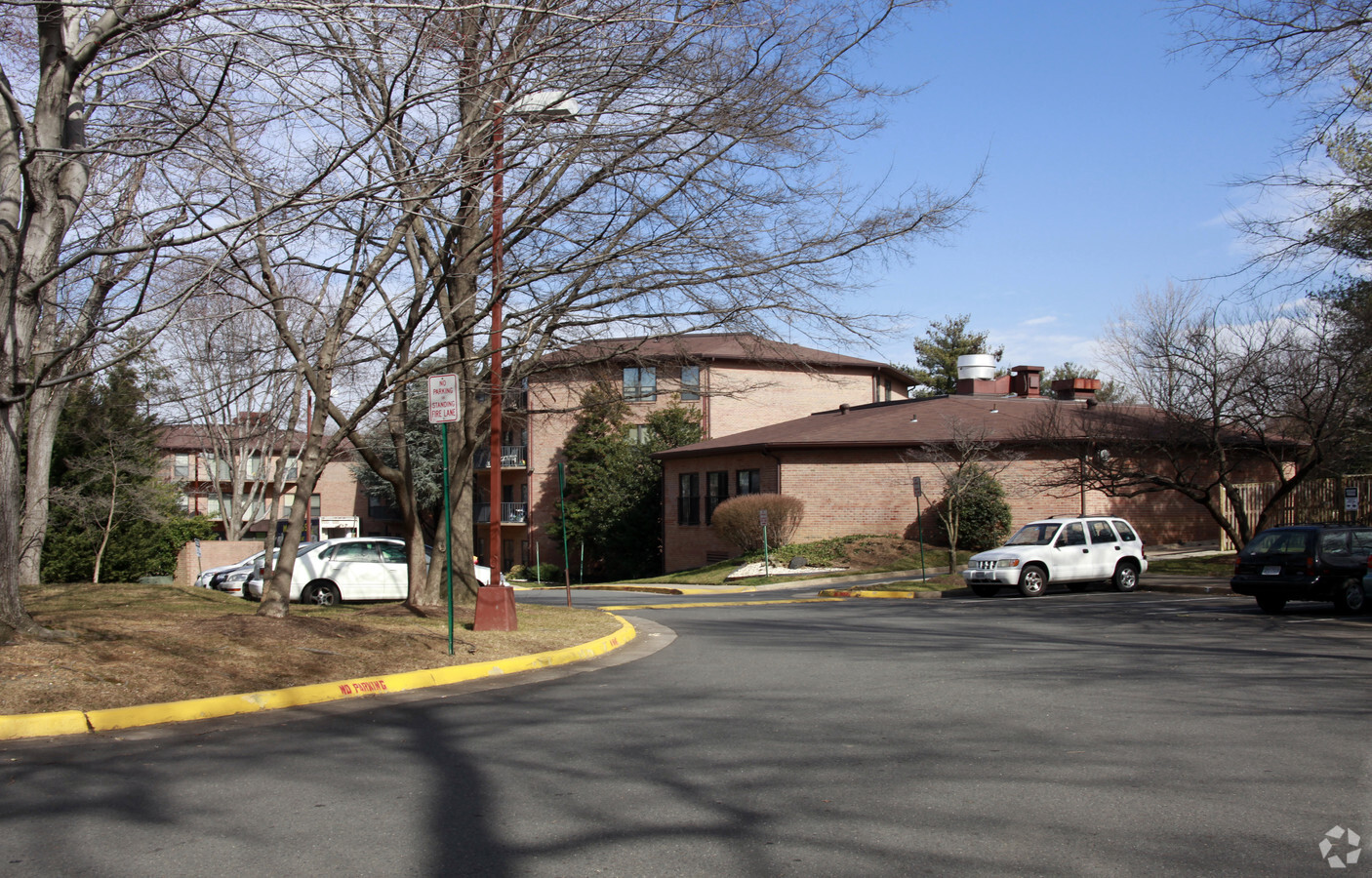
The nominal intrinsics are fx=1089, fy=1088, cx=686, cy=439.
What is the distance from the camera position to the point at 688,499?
44.3 metres

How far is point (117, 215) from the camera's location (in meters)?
13.0

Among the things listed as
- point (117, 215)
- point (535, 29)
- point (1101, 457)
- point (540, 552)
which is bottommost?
point (540, 552)

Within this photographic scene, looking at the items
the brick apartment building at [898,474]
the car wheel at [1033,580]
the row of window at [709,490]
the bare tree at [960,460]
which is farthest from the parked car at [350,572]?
the brick apartment building at [898,474]

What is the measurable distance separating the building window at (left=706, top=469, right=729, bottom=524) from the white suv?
18.0m

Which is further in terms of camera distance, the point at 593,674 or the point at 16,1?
the point at 593,674

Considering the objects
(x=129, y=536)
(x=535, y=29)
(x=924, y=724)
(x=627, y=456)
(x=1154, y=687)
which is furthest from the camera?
(x=627, y=456)

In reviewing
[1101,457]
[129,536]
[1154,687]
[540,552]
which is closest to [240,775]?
[1154,687]

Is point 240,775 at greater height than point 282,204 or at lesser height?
lesser

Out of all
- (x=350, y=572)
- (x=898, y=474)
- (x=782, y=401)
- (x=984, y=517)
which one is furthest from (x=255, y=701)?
(x=782, y=401)

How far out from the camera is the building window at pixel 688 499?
43875 mm

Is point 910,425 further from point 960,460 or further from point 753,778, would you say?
point 753,778

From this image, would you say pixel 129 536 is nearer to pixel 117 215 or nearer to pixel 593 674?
pixel 117 215

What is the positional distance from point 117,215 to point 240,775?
28.8 ft

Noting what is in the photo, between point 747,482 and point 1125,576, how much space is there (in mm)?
18232
